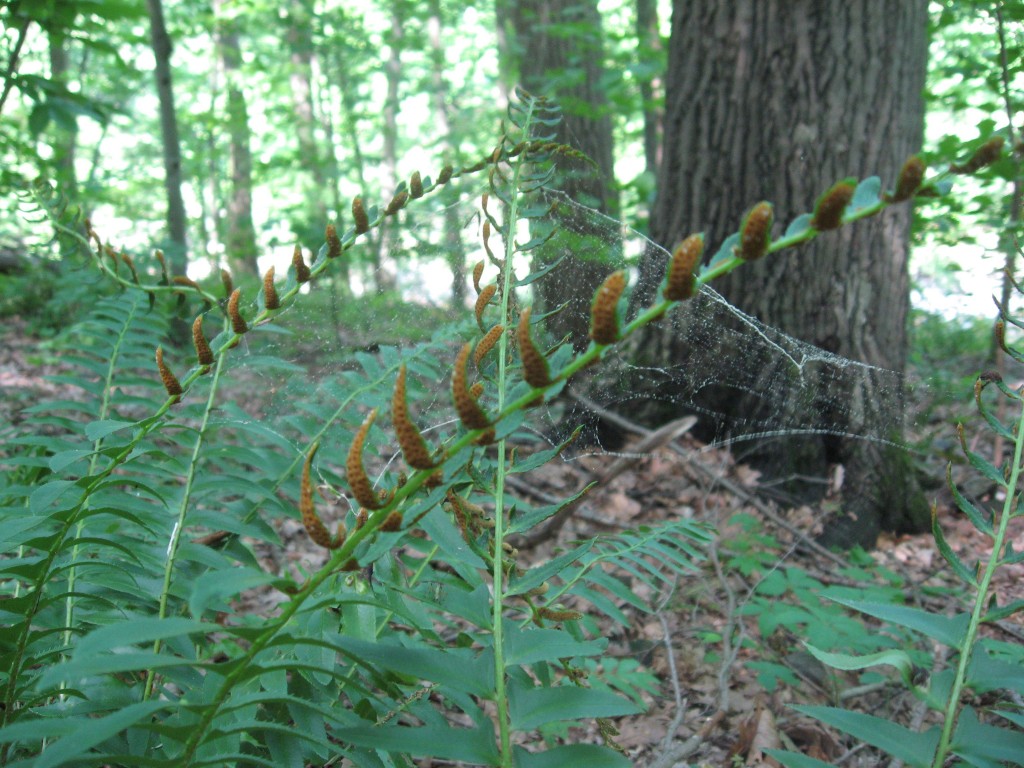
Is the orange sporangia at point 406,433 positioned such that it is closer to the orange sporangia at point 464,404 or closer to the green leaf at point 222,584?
the orange sporangia at point 464,404

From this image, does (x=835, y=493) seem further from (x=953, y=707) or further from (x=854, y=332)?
(x=953, y=707)

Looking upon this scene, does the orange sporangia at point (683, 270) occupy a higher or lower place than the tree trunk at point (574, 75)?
lower

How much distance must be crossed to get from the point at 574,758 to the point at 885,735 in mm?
407

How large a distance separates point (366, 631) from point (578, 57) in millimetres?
6079

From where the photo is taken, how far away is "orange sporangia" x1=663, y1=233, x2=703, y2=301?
62 cm

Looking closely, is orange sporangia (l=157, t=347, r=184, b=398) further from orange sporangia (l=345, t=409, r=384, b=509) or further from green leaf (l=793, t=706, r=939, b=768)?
green leaf (l=793, t=706, r=939, b=768)

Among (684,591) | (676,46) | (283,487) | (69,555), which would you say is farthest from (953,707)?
(676,46)

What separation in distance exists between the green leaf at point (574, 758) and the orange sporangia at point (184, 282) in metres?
1.16

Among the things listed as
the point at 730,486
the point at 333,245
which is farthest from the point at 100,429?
the point at 730,486

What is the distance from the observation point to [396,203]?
1.49m

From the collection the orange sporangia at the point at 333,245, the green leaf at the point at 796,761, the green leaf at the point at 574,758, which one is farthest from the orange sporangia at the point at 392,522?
the orange sporangia at the point at 333,245

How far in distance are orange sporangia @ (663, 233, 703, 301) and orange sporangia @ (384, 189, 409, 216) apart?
951mm

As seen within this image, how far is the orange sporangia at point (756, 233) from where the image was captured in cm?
63

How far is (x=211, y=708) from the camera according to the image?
79 centimetres
